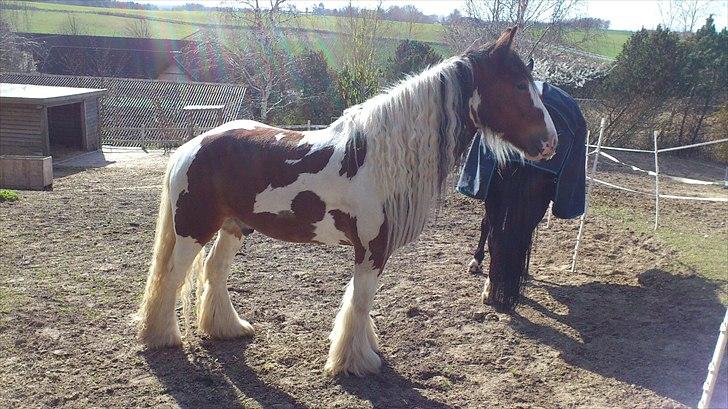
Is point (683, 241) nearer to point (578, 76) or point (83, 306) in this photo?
point (83, 306)

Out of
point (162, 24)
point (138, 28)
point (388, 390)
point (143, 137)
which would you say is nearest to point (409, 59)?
point (143, 137)

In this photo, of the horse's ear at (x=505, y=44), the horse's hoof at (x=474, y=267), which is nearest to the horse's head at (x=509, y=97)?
the horse's ear at (x=505, y=44)

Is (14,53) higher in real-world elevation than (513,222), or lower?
higher

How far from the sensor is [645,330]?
408cm

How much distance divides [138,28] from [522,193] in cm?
3854

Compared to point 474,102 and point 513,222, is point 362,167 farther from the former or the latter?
point 513,222

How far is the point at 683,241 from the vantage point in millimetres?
6031

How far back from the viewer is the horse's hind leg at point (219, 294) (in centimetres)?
397

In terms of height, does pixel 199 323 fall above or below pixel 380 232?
below

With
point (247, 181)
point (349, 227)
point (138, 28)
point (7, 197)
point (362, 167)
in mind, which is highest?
point (138, 28)

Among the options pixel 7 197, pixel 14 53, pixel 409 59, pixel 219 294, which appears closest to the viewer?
pixel 219 294

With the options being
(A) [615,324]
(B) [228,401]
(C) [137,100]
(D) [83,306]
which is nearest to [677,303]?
(A) [615,324]

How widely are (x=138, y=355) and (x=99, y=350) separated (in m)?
0.30

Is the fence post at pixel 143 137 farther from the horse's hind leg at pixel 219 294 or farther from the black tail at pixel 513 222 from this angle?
the black tail at pixel 513 222
